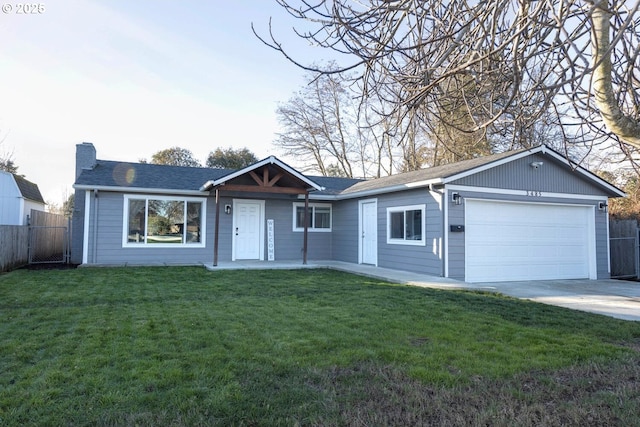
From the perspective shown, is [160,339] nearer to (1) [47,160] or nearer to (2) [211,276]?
(2) [211,276]

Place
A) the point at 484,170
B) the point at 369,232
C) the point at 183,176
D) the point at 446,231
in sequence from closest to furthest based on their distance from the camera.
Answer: the point at 446,231 < the point at 484,170 < the point at 369,232 < the point at 183,176

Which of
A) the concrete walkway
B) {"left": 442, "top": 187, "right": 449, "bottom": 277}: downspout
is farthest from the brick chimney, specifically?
{"left": 442, "top": 187, "right": 449, "bottom": 277}: downspout

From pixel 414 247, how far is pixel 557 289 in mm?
3288

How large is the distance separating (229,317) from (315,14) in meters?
3.85

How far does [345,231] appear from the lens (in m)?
14.0

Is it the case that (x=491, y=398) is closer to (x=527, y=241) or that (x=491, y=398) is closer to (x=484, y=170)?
(x=484, y=170)

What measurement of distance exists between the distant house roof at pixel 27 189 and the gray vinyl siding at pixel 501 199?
16.1m

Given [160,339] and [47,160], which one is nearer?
[160,339]

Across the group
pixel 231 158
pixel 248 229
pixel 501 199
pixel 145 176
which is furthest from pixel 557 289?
pixel 231 158

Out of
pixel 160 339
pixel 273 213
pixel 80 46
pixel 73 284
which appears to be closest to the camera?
pixel 160 339

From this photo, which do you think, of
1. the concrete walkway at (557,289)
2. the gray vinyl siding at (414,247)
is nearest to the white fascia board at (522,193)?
the gray vinyl siding at (414,247)

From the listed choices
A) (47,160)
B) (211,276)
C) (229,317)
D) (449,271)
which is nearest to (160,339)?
(229,317)

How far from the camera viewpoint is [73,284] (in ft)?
27.4

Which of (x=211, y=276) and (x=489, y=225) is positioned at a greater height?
(x=489, y=225)
